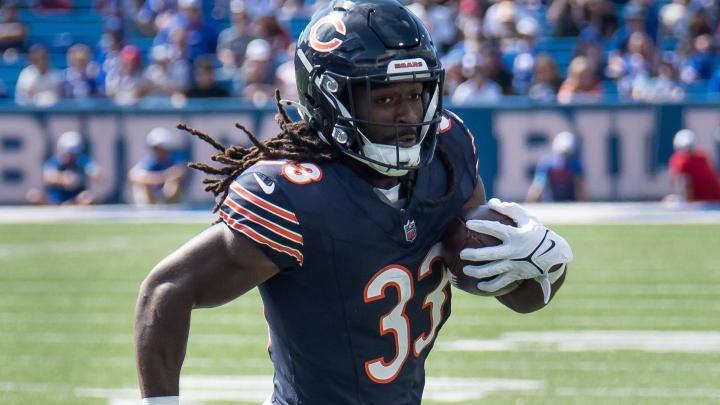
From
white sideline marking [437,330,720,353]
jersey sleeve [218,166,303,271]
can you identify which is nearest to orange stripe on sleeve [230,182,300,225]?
jersey sleeve [218,166,303,271]

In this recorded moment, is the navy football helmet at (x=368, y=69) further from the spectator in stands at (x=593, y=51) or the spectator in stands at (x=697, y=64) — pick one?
the spectator in stands at (x=697, y=64)

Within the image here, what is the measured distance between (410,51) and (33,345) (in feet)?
12.9

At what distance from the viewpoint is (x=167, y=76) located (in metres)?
12.5

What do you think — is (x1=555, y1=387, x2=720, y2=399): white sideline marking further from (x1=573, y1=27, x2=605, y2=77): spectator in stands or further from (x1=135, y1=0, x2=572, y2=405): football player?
(x1=573, y1=27, x2=605, y2=77): spectator in stands

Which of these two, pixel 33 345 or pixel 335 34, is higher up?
pixel 335 34

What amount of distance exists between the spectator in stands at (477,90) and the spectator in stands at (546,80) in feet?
1.34

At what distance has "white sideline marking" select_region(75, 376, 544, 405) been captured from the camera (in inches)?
183

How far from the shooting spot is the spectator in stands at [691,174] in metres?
10.3

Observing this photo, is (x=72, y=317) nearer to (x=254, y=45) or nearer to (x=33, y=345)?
(x=33, y=345)

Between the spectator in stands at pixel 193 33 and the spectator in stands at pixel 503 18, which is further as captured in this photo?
the spectator in stands at pixel 193 33

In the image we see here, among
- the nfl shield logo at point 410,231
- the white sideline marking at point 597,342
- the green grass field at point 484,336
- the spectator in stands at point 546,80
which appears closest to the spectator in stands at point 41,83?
the green grass field at point 484,336

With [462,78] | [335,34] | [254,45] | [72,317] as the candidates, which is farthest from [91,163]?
[335,34]

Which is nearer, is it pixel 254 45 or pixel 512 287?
pixel 512 287

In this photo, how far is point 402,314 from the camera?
8.08ft
